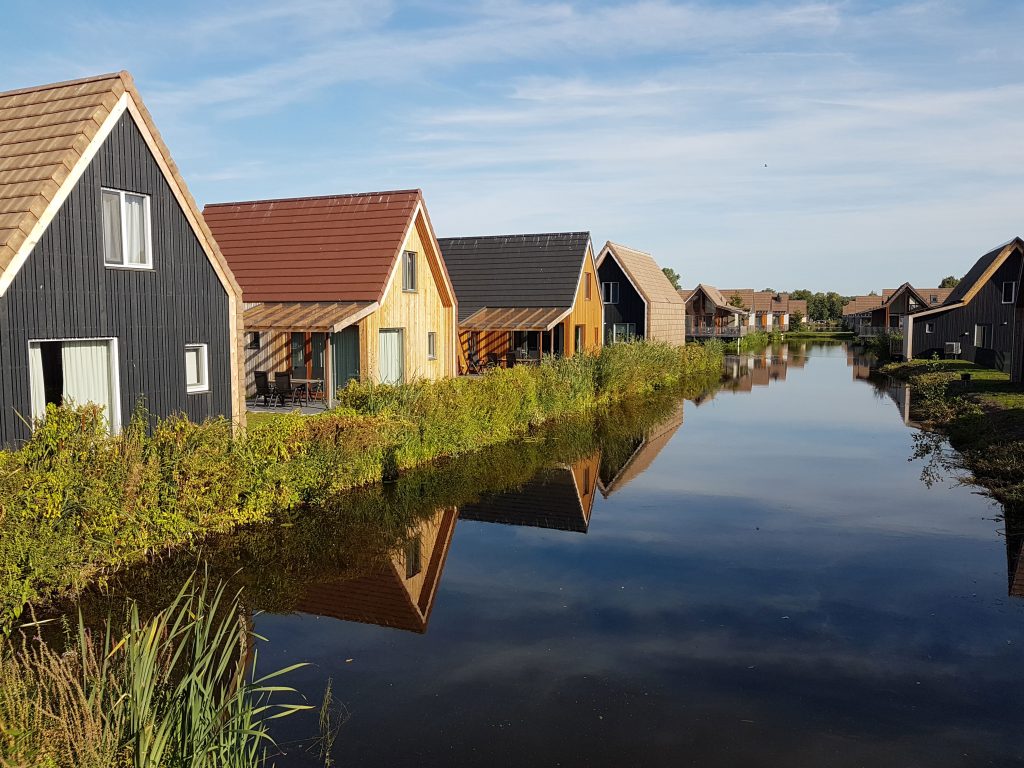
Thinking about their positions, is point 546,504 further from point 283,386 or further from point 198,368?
point 283,386

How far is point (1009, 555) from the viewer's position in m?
11.5

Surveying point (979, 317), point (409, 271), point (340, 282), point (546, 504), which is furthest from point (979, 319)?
point (546, 504)

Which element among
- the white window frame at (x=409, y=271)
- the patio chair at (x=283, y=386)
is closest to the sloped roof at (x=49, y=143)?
the patio chair at (x=283, y=386)

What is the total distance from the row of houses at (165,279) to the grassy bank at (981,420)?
14782 mm

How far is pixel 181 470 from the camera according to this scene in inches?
424

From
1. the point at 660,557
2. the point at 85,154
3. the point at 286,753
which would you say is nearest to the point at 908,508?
the point at 660,557

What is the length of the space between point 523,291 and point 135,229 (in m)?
22.6

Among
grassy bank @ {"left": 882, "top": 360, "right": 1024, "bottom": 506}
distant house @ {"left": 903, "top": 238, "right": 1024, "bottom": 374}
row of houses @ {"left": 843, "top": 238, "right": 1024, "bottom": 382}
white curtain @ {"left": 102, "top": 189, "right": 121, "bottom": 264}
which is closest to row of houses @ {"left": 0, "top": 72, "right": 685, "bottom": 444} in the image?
white curtain @ {"left": 102, "top": 189, "right": 121, "bottom": 264}

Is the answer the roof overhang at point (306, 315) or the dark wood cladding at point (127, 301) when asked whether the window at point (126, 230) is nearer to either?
the dark wood cladding at point (127, 301)

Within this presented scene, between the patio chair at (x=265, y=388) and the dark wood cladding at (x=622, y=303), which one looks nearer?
the patio chair at (x=265, y=388)

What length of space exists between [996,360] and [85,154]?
3961cm

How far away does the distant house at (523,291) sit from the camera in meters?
34.9

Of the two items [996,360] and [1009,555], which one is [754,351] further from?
[1009,555]

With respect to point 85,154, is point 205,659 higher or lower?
lower
